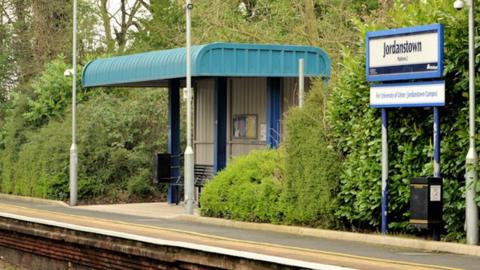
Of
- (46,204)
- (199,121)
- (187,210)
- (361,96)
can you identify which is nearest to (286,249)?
(361,96)

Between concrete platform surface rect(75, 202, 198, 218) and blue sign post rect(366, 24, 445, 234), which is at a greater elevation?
blue sign post rect(366, 24, 445, 234)

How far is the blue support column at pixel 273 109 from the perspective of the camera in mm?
32875

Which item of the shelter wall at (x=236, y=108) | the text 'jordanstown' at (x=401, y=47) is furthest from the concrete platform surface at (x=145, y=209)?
the text 'jordanstown' at (x=401, y=47)

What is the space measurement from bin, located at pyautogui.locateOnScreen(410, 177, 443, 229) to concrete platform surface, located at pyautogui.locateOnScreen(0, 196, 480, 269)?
71 centimetres

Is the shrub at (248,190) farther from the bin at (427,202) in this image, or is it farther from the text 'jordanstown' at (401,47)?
the bin at (427,202)

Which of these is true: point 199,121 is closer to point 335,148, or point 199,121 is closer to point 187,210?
point 187,210

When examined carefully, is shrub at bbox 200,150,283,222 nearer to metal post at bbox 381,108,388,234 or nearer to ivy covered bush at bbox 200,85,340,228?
ivy covered bush at bbox 200,85,340,228

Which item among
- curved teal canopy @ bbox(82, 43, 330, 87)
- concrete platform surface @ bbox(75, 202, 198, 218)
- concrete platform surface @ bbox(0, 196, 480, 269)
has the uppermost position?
curved teal canopy @ bbox(82, 43, 330, 87)

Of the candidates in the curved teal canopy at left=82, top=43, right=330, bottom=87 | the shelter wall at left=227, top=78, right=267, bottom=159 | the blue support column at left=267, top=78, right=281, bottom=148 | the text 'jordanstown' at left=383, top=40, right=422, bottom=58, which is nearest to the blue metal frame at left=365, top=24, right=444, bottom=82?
the text 'jordanstown' at left=383, top=40, right=422, bottom=58

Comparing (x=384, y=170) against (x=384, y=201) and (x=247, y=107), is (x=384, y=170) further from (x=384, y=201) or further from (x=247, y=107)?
(x=247, y=107)

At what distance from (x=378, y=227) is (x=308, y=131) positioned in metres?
3.03

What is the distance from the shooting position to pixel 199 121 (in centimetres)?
3744

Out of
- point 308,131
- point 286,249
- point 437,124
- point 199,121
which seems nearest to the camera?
point 286,249

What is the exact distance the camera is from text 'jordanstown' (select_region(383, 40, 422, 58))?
23.0m
